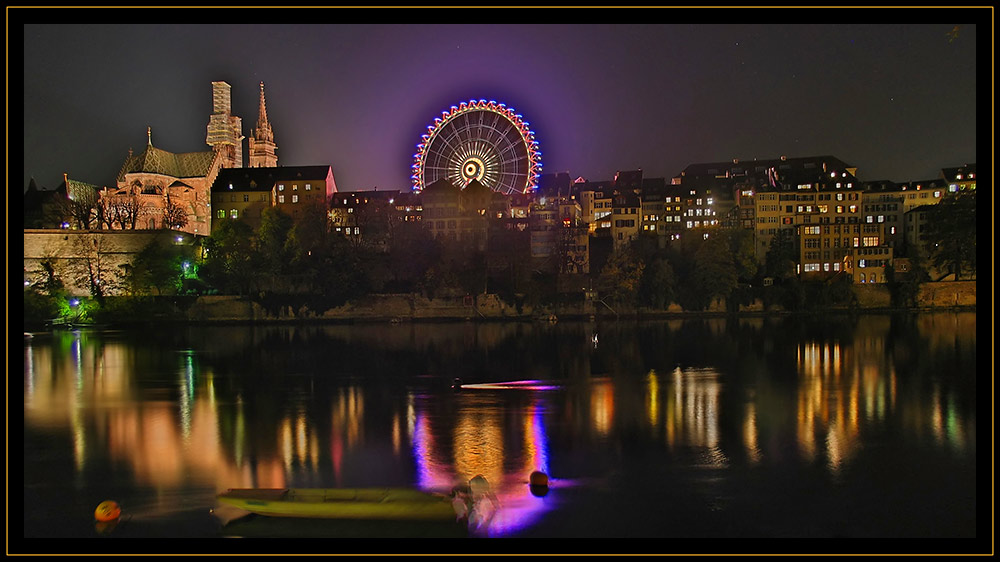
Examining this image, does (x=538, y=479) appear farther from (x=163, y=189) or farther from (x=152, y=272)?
(x=163, y=189)

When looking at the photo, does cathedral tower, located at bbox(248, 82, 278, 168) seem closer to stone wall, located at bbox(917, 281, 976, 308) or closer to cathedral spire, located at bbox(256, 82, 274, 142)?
cathedral spire, located at bbox(256, 82, 274, 142)

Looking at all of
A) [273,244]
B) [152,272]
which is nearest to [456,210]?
[273,244]

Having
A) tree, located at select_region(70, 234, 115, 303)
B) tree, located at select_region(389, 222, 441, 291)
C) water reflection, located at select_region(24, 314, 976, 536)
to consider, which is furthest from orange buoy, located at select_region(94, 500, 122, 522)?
tree, located at select_region(70, 234, 115, 303)

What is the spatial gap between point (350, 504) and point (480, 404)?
8.96 meters

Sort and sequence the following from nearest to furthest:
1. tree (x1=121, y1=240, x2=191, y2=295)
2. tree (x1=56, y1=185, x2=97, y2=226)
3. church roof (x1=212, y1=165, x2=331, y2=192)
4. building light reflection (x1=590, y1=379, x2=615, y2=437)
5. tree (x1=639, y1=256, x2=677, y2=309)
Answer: building light reflection (x1=590, y1=379, x2=615, y2=437) < tree (x1=121, y1=240, x2=191, y2=295) < tree (x1=639, y1=256, x2=677, y2=309) < tree (x1=56, y1=185, x2=97, y2=226) < church roof (x1=212, y1=165, x2=331, y2=192)

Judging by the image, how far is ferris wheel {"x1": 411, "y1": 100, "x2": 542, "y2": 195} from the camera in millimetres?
41750

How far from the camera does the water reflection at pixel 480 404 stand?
1187cm

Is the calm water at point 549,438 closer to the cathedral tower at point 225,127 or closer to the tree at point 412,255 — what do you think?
the tree at point 412,255

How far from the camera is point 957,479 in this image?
10.8 m

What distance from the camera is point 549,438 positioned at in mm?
13266

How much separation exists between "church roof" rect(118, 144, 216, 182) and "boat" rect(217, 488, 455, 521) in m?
53.9

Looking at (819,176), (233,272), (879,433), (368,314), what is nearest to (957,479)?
(879,433)
